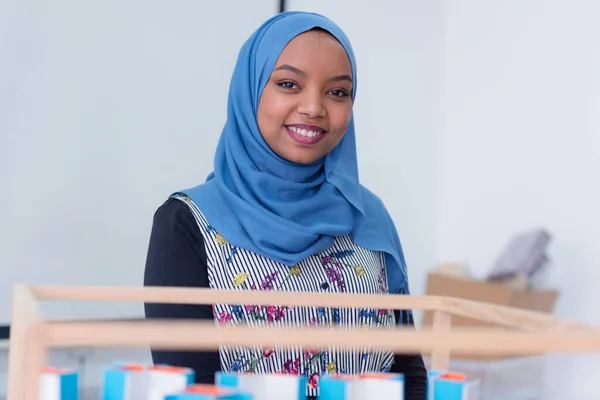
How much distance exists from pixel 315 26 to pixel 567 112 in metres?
1.48

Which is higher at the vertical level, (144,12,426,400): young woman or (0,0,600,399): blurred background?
(0,0,600,399): blurred background

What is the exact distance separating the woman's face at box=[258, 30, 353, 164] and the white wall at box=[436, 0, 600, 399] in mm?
1413

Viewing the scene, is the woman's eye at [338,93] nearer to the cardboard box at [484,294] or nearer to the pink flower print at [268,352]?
the pink flower print at [268,352]

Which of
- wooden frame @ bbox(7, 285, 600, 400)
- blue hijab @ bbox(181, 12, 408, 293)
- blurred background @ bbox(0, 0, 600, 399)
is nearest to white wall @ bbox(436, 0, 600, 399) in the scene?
blurred background @ bbox(0, 0, 600, 399)

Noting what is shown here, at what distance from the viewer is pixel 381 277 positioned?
4.13 feet

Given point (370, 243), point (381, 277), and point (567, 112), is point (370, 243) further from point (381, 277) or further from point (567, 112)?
point (567, 112)

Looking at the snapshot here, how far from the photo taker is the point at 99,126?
2.02 meters

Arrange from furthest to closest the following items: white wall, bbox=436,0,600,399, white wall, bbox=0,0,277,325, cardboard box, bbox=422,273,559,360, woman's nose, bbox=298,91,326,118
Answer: white wall, bbox=436,0,600,399, cardboard box, bbox=422,273,559,360, white wall, bbox=0,0,277,325, woman's nose, bbox=298,91,326,118

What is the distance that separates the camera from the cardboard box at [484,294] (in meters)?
2.21

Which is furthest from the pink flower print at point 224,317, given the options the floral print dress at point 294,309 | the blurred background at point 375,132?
the blurred background at point 375,132

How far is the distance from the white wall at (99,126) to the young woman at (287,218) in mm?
780

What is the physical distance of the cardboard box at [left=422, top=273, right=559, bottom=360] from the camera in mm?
2212

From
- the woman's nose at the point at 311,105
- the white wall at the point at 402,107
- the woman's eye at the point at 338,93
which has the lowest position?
the woman's nose at the point at 311,105

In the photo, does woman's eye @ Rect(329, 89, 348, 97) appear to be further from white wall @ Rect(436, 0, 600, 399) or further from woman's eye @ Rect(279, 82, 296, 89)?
white wall @ Rect(436, 0, 600, 399)
